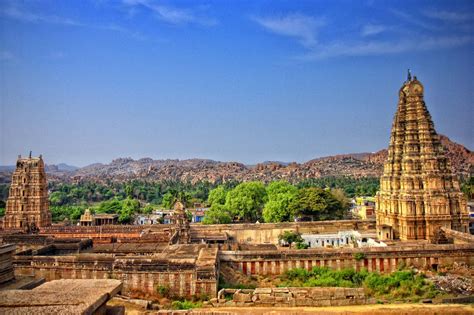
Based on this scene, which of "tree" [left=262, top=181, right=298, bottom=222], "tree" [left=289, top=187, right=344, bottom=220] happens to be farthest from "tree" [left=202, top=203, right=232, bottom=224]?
"tree" [left=289, top=187, right=344, bottom=220]

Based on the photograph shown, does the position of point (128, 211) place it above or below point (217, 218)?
above

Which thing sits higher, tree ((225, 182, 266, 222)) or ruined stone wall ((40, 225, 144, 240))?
tree ((225, 182, 266, 222))

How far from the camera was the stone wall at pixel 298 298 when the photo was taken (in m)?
18.6

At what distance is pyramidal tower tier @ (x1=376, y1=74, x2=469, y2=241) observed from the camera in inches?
1300

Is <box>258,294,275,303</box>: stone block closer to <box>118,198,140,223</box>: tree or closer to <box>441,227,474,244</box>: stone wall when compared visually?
<box>441,227,474,244</box>: stone wall

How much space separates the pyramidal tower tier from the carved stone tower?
36.0 meters

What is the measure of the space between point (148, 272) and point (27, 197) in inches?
1267

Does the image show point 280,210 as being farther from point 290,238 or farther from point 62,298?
point 62,298

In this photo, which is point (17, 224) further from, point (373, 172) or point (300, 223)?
point (373, 172)

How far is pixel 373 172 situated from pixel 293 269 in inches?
6443

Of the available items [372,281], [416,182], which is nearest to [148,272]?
[372,281]

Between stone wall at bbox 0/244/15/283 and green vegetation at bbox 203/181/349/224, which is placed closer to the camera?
stone wall at bbox 0/244/15/283

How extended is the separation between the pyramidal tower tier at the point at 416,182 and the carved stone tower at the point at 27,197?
36.0 metres

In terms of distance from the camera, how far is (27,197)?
48375mm
